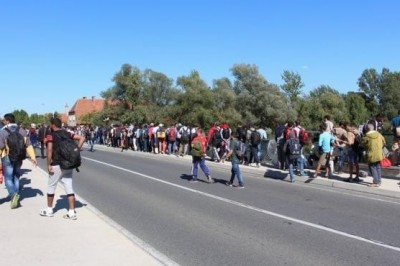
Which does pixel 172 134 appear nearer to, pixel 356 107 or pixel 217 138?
pixel 217 138

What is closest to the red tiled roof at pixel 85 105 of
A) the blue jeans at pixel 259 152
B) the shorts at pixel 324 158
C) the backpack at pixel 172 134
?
the backpack at pixel 172 134

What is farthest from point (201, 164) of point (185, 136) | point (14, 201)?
point (185, 136)

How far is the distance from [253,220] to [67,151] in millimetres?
3628

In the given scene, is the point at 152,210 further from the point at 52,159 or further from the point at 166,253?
the point at 166,253

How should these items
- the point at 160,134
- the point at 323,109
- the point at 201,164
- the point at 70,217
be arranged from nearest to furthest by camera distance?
the point at 70,217, the point at 201,164, the point at 160,134, the point at 323,109

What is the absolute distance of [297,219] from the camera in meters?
9.86

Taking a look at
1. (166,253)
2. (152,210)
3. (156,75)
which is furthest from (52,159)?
(156,75)

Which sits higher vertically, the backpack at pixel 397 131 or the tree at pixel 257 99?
the tree at pixel 257 99

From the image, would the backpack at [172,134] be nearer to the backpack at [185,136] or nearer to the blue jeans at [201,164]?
the backpack at [185,136]

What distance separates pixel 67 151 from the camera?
9.39m

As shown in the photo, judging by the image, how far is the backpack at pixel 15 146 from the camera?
10458 millimetres

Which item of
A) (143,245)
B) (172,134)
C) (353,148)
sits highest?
(172,134)

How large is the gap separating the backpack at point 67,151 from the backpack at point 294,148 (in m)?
8.16

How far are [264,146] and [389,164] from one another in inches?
263
